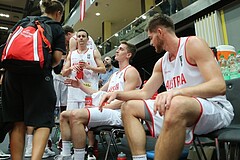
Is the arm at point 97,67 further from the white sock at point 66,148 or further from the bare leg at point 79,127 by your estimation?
the white sock at point 66,148

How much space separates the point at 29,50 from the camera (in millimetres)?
1487

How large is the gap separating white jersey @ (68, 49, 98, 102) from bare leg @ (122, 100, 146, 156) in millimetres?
1157

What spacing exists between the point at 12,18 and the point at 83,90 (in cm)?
1445

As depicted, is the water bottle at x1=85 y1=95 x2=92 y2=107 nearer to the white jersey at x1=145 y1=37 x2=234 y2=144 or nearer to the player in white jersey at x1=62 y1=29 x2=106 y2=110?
the player in white jersey at x1=62 y1=29 x2=106 y2=110

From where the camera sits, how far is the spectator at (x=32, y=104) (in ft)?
5.03

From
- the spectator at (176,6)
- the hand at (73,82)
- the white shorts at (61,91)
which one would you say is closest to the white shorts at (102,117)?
the hand at (73,82)

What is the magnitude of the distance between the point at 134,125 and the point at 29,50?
0.79m

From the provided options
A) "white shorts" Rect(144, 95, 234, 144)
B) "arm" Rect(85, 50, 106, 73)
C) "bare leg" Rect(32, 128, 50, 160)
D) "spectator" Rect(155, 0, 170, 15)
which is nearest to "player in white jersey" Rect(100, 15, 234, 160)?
"white shorts" Rect(144, 95, 234, 144)

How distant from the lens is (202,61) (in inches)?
51.2

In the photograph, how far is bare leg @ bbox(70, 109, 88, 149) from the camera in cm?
192

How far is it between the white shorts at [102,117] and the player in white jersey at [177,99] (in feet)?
1.48

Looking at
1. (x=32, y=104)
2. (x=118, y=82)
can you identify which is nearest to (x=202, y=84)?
(x=32, y=104)

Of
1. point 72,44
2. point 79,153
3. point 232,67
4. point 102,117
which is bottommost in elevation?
point 79,153

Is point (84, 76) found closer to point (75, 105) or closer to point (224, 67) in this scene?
point (75, 105)
